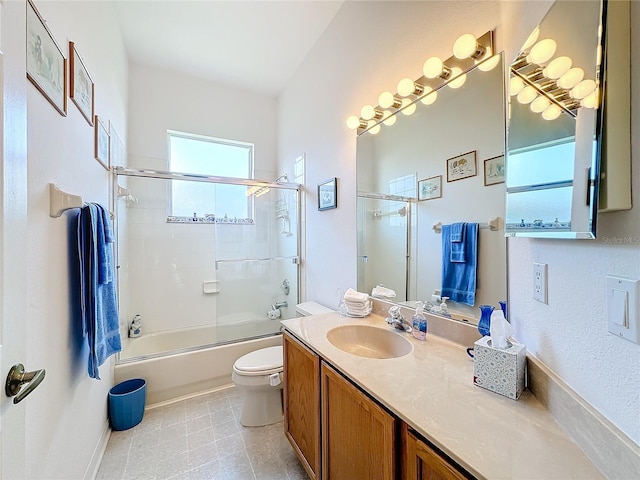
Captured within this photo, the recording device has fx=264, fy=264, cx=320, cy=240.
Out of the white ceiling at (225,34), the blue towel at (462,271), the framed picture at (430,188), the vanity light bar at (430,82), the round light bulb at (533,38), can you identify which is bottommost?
the blue towel at (462,271)

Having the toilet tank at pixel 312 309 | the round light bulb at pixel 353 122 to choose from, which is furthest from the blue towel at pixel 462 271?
the toilet tank at pixel 312 309

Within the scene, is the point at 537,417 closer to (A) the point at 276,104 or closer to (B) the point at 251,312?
(B) the point at 251,312

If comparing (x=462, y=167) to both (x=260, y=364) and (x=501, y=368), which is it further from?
(x=260, y=364)

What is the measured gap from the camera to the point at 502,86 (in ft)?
3.58

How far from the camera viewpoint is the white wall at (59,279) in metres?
0.93

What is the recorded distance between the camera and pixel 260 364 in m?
1.92

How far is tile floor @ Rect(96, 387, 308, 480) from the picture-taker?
4.91 feet

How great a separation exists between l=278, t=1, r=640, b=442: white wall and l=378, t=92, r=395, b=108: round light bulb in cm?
9

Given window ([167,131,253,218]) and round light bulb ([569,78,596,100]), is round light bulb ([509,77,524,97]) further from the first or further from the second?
window ([167,131,253,218])

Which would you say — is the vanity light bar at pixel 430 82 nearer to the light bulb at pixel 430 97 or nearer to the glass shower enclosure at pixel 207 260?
the light bulb at pixel 430 97

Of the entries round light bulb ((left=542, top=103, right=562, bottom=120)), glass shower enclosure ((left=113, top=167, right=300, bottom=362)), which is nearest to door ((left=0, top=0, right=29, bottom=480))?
round light bulb ((left=542, top=103, right=562, bottom=120))

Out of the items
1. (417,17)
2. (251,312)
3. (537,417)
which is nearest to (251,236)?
(251,312)

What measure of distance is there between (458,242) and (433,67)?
86 cm

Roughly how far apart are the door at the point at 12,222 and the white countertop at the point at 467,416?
3.02 feet
